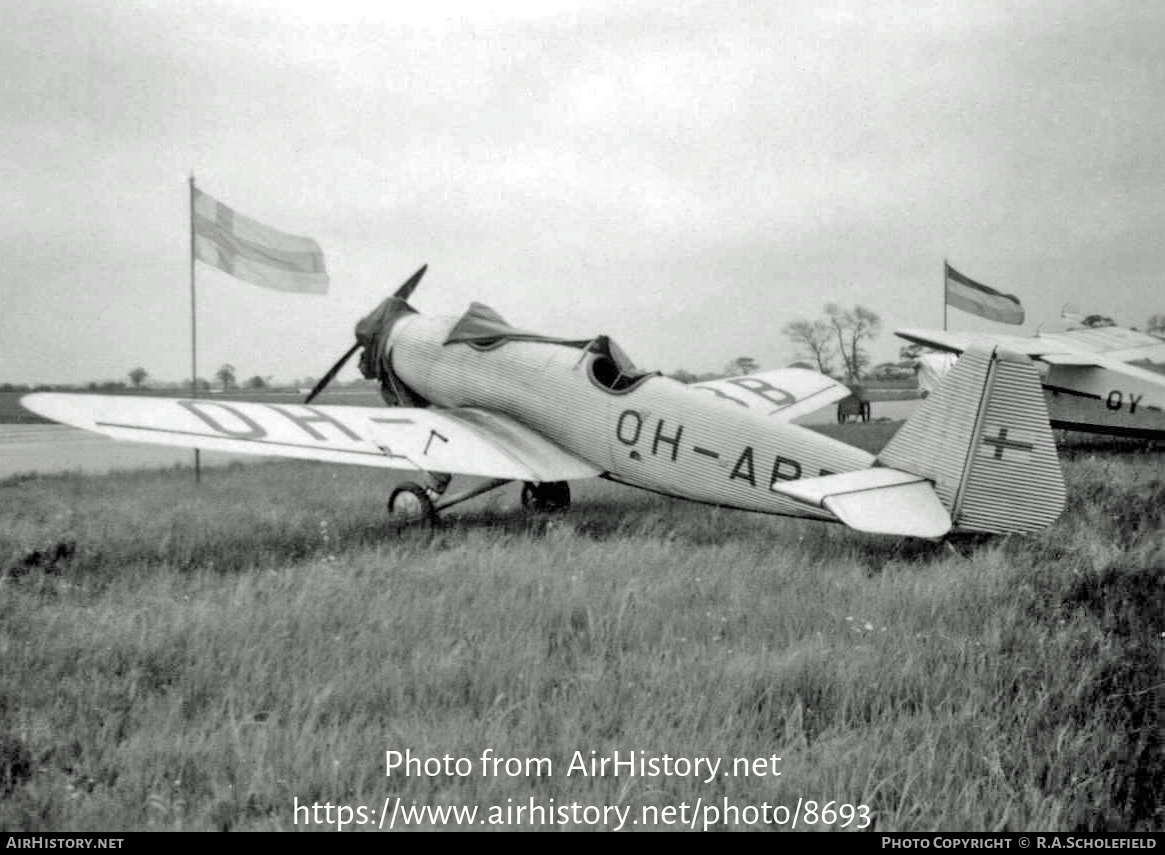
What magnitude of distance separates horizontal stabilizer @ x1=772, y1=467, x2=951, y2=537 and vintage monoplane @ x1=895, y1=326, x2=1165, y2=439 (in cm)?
465

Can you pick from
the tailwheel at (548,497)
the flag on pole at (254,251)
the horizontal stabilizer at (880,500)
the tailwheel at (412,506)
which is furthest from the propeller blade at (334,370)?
the horizontal stabilizer at (880,500)

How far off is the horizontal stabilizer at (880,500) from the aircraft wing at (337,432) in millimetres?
2179

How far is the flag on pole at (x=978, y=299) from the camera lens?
1112 centimetres

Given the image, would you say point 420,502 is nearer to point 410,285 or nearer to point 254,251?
point 410,285

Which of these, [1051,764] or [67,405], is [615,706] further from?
[67,405]

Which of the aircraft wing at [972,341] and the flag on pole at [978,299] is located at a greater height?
the flag on pole at [978,299]

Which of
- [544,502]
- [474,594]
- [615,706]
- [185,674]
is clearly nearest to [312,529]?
[544,502]

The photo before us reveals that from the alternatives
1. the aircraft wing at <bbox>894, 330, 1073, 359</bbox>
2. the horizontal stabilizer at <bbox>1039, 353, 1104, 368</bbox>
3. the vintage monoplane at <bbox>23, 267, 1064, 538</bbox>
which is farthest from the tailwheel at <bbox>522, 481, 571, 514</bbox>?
the horizontal stabilizer at <bbox>1039, 353, 1104, 368</bbox>

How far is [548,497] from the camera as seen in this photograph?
748 cm

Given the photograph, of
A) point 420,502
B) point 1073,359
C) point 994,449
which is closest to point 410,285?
point 420,502

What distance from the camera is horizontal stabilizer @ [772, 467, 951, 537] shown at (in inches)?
177

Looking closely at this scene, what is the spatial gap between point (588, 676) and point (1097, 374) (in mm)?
9746

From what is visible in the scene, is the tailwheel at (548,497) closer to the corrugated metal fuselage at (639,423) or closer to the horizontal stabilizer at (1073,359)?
the corrugated metal fuselage at (639,423)

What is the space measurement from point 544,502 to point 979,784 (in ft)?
17.9
